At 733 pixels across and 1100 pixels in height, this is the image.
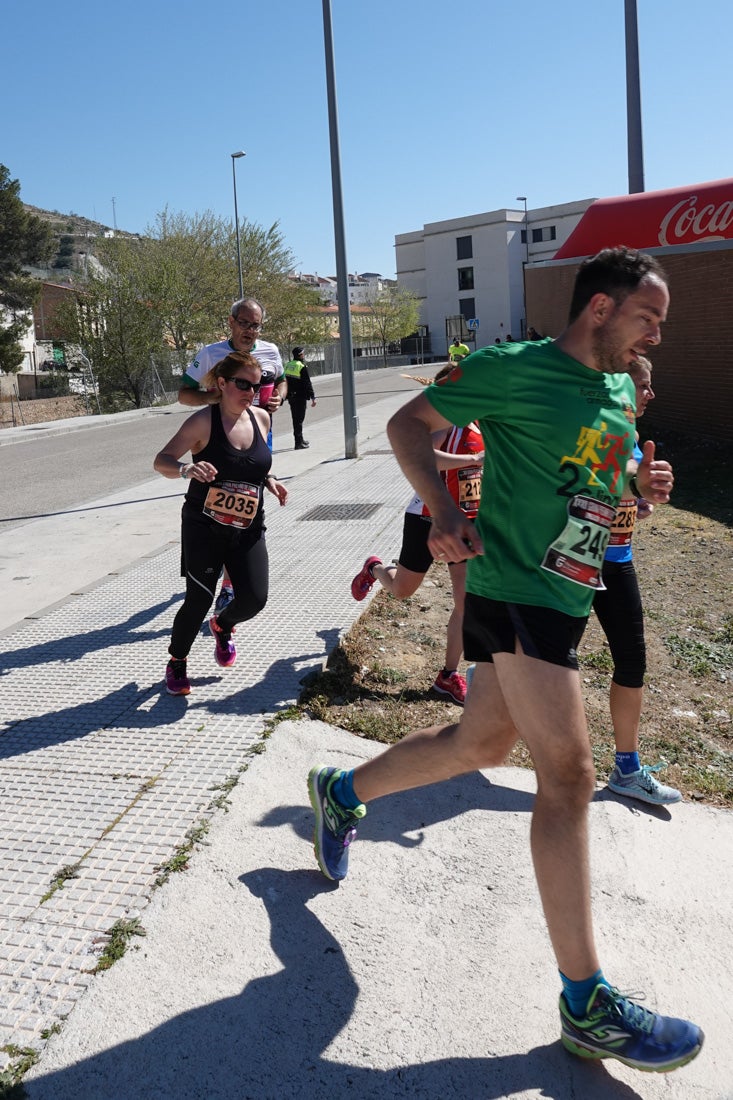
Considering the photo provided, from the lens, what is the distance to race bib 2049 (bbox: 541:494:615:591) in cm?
231

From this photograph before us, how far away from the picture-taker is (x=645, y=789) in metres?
3.50

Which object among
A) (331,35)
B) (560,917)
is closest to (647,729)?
(560,917)

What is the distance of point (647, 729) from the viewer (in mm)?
4293

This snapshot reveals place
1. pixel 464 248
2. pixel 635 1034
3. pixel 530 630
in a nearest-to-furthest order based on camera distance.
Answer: pixel 635 1034 < pixel 530 630 < pixel 464 248

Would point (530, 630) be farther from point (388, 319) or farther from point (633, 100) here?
point (388, 319)

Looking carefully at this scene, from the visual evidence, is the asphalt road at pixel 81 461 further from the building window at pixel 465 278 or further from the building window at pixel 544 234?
the building window at pixel 544 234

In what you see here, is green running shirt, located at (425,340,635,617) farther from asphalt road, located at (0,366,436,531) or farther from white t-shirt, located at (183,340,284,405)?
asphalt road, located at (0,366,436,531)

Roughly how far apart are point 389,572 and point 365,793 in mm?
2277

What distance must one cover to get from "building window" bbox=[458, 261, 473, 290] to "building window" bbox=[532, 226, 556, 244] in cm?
740

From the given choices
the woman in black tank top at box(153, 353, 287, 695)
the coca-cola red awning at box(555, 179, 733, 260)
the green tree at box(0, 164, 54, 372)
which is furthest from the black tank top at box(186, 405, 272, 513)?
the green tree at box(0, 164, 54, 372)

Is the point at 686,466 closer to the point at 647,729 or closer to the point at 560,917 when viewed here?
the point at 647,729

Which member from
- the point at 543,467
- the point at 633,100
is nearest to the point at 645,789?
the point at 543,467

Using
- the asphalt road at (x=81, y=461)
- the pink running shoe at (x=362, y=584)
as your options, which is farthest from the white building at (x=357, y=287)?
the pink running shoe at (x=362, y=584)

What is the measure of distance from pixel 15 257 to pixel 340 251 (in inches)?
1711
